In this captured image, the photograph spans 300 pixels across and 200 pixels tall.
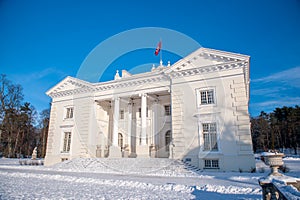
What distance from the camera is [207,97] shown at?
18.0 metres

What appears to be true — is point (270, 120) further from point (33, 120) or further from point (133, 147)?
point (33, 120)

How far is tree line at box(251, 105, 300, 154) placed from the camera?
1753 inches

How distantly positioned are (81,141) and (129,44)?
12.8 m

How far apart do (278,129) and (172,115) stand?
133 ft

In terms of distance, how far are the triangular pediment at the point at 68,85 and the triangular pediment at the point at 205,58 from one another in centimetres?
1203

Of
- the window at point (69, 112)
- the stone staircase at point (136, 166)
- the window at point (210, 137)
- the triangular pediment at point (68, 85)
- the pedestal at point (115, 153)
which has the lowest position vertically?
the stone staircase at point (136, 166)

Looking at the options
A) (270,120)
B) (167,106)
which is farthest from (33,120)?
(270,120)

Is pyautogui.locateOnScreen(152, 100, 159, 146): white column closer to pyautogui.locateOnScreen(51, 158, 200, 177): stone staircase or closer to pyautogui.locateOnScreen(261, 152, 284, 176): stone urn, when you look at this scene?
pyautogui.locateOnScreen(51, 158, 200, 177): stone staircase

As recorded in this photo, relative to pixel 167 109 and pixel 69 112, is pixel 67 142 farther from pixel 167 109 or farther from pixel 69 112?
pixel 167 109

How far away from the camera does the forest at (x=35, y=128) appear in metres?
36.0

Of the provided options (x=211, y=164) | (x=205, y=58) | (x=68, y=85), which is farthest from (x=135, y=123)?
(x=205, y=58)

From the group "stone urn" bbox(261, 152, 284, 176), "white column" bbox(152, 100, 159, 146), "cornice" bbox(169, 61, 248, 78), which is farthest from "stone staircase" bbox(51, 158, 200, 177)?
"stone urn" bbox(261, 152, 284, 176)

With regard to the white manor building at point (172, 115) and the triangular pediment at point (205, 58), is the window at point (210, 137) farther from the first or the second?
the triangular pediment at point (205, 58)

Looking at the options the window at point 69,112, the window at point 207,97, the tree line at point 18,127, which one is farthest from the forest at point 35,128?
the window at point 207,97
